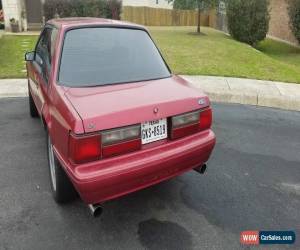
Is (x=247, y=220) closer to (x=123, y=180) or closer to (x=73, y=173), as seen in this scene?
(x=123, y=180)

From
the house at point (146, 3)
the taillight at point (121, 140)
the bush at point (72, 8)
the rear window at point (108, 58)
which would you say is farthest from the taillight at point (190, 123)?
the house at point (146, 3)

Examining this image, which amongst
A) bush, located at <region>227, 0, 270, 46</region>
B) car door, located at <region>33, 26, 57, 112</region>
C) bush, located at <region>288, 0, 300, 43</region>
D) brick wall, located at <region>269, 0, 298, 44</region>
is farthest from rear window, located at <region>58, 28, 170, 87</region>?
brick wall, located at <region>269, 0, 298, 44</region>

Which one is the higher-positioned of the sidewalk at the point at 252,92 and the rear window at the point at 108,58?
the rear window at the point at 108,58

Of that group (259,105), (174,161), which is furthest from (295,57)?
(174,161)

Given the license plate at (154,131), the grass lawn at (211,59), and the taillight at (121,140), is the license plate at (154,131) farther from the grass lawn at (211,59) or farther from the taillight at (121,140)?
the grass lawn at (211,59)

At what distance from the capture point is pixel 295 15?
1512cm

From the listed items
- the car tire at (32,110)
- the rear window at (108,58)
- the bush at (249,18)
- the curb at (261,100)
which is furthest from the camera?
the bush at (249,18)

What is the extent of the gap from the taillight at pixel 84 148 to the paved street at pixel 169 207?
0.78 meters

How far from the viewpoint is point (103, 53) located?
3.66 m

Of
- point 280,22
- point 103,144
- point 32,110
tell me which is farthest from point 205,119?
point 280,22

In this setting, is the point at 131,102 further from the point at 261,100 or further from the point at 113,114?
the point at 261,100

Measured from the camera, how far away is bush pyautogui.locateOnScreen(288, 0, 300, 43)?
1490 centimetres

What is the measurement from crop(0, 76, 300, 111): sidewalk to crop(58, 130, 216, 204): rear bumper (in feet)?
14.8

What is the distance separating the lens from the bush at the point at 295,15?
14.9 metres
